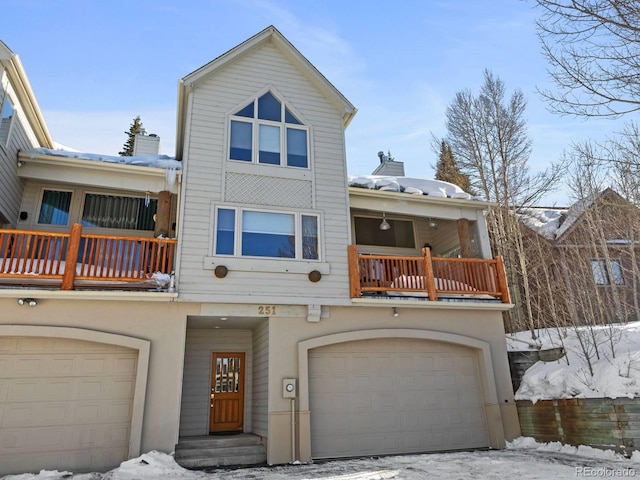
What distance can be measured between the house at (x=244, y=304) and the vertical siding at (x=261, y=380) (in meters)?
0.11

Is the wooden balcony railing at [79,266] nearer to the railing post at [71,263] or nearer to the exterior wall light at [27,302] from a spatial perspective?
the railing post at [71,263]

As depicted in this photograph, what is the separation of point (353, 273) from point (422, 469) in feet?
13.1

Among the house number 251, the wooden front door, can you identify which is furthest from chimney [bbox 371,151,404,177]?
the wooden front door

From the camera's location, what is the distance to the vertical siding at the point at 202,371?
9.62 metres

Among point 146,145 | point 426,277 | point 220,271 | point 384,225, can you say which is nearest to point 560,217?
point 384,225

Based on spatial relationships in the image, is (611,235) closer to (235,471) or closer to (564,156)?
(564,156)

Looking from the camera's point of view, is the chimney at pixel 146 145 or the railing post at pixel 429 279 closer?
the railing post at pixel 429 279

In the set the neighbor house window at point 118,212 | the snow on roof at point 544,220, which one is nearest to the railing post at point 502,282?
the snow on roof at point 544,220

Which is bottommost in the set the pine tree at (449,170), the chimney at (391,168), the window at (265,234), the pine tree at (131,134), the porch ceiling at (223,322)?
the porch ceiling at (223,322)

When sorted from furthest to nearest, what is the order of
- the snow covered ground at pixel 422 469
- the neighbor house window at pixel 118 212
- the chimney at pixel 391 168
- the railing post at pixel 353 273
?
the chimney at pixel 391 168 < the neighbor house window at pixel 118 212 < the railing post at pixel 353 273 < the snow covered ground at pixel 422 469

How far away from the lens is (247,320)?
918 centimetres

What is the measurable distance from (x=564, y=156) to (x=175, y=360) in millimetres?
15124

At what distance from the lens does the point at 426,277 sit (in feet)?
31.9

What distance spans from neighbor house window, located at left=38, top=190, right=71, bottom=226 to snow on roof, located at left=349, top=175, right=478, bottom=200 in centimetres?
705
